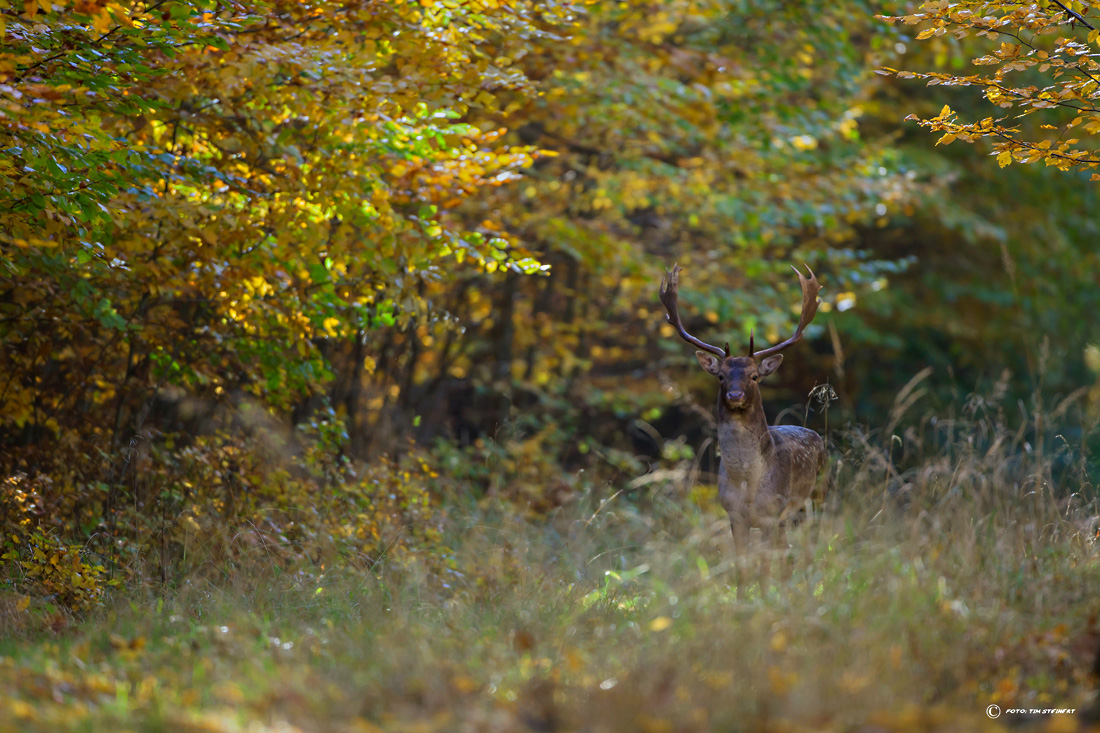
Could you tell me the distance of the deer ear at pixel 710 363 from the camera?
21.5ft

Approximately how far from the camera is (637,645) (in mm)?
4688

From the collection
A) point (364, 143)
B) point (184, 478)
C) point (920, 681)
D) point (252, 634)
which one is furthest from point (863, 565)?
point (184, 478)

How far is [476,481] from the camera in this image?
1295 centimetres

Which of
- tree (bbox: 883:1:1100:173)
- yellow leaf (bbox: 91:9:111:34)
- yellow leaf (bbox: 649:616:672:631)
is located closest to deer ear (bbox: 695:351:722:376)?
tree (bbox: 883:1:1100:173)

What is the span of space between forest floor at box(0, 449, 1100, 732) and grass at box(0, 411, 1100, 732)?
1cm

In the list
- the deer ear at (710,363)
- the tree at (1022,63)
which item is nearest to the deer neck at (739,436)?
the deer ear at (710,363)

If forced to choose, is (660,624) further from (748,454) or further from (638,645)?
(748,454)

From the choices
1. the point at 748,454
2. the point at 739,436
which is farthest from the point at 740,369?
the point at 748,454

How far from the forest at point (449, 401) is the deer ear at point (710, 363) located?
93 millimetres

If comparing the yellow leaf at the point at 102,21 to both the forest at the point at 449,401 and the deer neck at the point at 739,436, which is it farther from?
the deer neck at the point at 739,436

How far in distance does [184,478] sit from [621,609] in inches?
143

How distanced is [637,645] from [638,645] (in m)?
0.02

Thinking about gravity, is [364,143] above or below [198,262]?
above

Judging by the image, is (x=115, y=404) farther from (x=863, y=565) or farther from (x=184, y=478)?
(x=863, y=565)
